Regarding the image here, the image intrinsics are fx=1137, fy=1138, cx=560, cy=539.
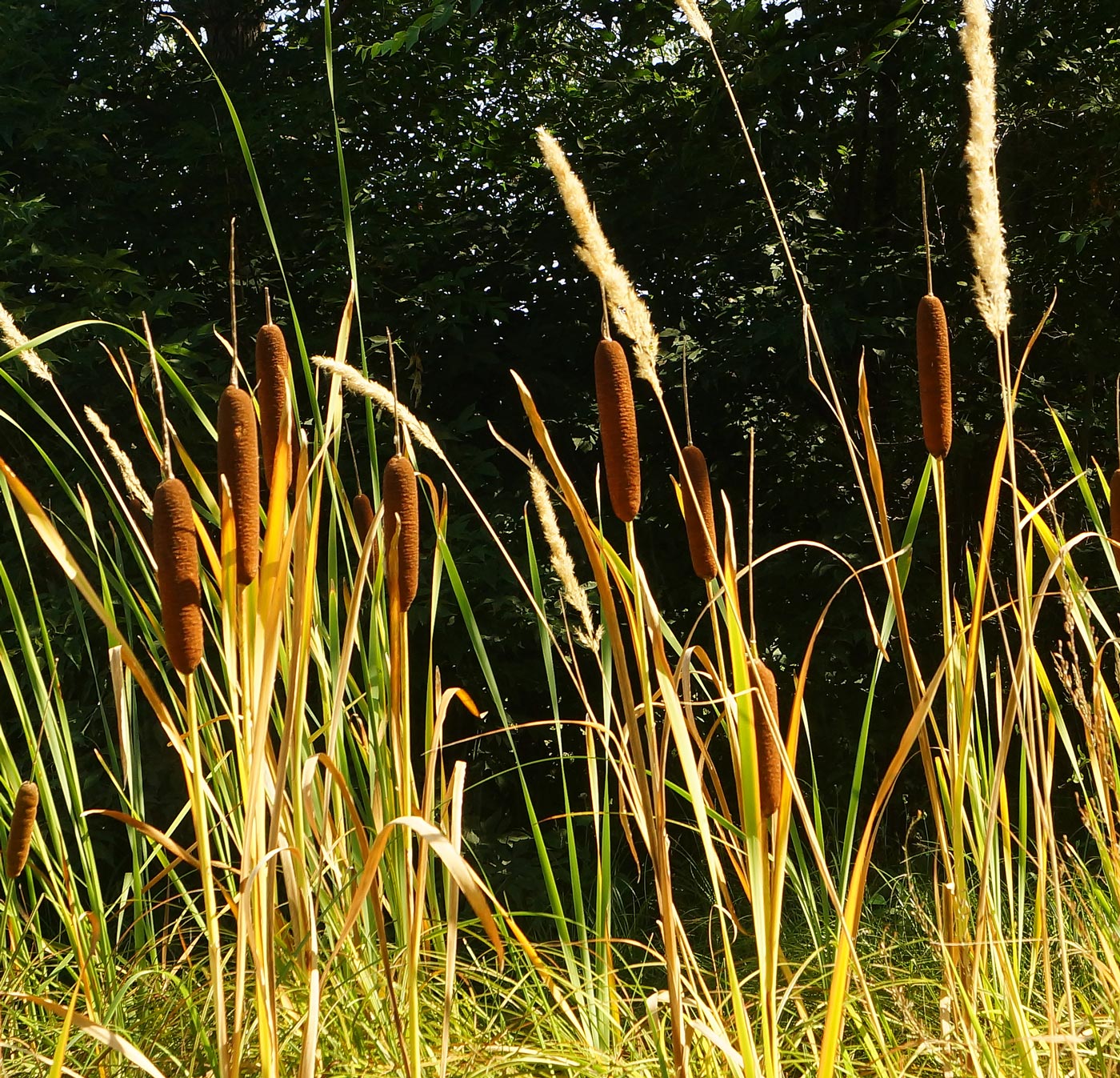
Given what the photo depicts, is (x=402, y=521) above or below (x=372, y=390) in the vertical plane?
below

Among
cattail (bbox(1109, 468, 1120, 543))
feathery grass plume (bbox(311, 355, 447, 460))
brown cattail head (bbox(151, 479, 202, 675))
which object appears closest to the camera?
brown cattail head (bbox(151, 479, 202, 675))

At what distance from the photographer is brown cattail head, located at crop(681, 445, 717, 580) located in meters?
0.97

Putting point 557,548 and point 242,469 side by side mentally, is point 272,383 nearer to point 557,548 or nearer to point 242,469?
point 242,469

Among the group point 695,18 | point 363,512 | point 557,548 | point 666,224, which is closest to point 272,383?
point 363,512

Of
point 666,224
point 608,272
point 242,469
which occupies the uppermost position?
point 666,224

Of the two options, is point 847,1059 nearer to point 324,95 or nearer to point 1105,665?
point 1105,665

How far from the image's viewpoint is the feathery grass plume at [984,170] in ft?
3.32

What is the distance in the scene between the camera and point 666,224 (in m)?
4.45

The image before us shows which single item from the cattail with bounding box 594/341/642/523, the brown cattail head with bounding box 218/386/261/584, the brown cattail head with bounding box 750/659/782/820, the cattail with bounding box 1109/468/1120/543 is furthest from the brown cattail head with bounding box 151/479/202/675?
the cattail with bounding box 1109/468/1120/543

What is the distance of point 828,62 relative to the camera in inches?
165

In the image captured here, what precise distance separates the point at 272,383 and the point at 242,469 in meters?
0.17

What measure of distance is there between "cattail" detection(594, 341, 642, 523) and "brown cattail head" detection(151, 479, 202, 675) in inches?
12.8

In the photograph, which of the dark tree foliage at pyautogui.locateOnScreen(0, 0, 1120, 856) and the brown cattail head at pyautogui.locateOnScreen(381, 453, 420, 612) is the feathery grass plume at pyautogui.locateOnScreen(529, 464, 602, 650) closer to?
the brown cattail head at pyautogui.locateOnScreen(381, 453, 420, 612)

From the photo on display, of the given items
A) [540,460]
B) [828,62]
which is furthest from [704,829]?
[828,62]
